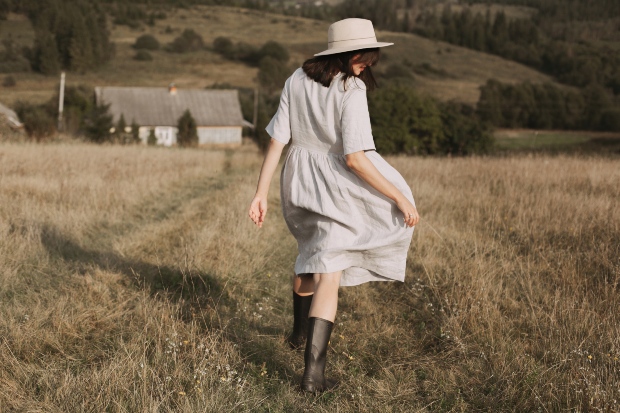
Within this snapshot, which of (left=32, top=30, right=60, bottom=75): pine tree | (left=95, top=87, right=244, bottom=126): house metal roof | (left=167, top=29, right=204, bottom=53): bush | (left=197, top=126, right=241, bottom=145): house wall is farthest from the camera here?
(left=167, top=29, right=204, bottom=53): bush

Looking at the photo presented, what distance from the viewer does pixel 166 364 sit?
3.09 m

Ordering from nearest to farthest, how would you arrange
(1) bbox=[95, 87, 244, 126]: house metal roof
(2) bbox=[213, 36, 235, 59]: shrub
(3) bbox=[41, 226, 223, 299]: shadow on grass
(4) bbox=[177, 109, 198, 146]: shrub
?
1. (3) bbox=[41, 226, 223, 299]: shadow on grass
2. (4) bbox=[177, 109, 198, 146]: shrub
3. (1) bbox=[95, 87, 244, 126]: house metal roof
4. (2) bbox=[213, 36, 235, 59]: shrub

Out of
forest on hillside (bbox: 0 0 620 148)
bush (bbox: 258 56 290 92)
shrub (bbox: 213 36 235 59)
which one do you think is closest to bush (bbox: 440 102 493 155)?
forest on hillside (bbox: 0 0 620 148)

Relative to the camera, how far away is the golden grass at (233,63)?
69438 millimetres

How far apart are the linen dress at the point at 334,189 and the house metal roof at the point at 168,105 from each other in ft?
168

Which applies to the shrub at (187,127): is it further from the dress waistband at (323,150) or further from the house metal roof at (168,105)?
the dress waistband at (323,150)

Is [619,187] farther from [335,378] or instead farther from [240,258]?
[335,378]

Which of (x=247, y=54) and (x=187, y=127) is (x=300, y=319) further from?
(x=247, y=54)

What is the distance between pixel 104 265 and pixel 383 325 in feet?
8.29

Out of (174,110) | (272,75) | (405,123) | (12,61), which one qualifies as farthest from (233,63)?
(405,123)

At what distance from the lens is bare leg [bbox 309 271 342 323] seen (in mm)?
3154

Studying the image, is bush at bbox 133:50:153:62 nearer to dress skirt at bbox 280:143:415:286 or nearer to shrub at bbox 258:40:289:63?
shrub at bbox 258:40:289:63

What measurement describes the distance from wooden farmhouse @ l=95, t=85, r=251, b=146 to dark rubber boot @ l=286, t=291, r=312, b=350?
1990 inches

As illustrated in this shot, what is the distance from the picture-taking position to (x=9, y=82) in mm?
60719
